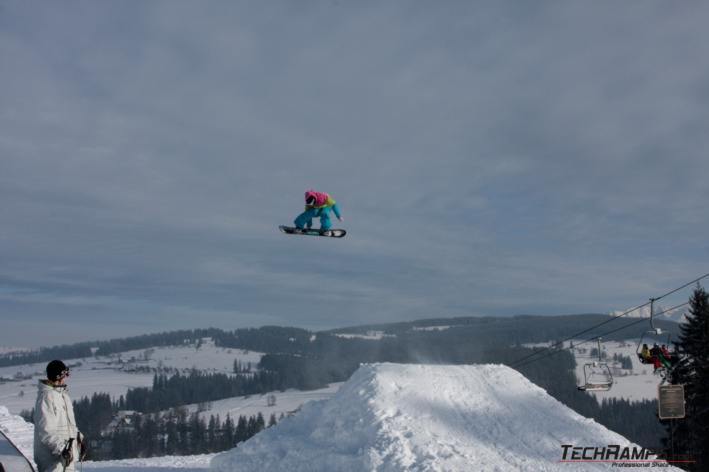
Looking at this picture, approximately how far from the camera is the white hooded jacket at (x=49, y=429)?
6.75 metres

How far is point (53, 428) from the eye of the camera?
6805mm

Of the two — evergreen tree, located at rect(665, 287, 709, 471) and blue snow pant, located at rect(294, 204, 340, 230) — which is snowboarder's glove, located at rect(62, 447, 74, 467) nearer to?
blue snow pant, located at rect(294, 204, 340, 230)

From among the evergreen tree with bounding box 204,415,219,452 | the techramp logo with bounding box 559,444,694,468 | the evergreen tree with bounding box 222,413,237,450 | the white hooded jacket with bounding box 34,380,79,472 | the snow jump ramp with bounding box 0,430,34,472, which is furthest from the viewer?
the evergreen tree with bounding box 204,415,219,452

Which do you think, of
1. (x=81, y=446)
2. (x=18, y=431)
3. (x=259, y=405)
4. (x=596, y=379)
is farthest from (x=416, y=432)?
(x=259, y=405)

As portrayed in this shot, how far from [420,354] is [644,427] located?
190ft

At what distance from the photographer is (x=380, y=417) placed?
16.6 metres

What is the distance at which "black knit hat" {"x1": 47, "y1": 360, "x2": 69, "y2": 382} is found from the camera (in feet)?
22.9

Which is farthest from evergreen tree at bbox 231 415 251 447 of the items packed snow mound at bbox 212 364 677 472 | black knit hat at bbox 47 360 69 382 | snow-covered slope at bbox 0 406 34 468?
black knit hat at bbox 47 360 69 382

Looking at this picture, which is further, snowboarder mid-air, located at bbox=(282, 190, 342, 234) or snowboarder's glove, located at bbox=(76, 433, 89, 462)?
snowboarder mid-air, located at bbox=(282, 190, 342, 234)

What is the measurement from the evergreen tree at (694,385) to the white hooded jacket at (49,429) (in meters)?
29.6

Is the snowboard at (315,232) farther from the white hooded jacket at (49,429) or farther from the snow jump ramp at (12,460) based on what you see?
the snow jump ramp at (12,460)

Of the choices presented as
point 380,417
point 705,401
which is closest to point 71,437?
point 380,417

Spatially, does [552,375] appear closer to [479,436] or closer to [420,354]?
[420,354]

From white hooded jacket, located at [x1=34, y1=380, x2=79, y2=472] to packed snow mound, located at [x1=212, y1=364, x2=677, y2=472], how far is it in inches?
368
